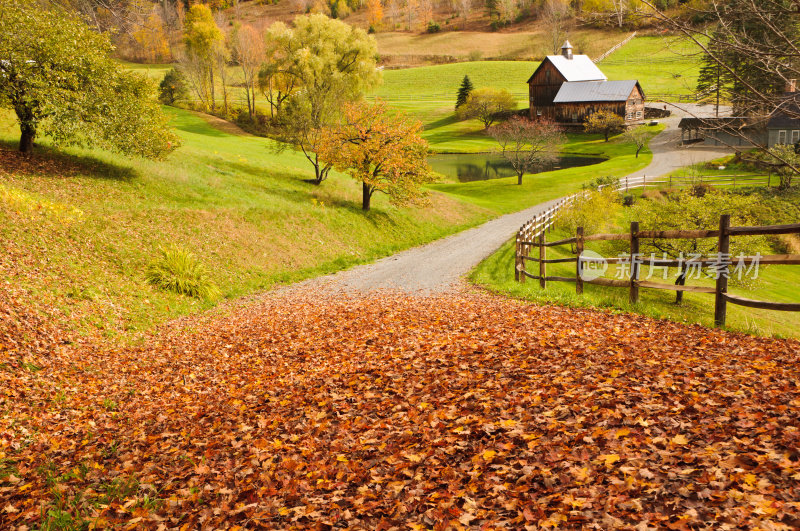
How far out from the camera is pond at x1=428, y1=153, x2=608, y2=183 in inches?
2462

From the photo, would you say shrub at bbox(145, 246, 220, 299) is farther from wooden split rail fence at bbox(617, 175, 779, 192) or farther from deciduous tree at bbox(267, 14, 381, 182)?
wooden split rail fence at bbox(617, 175, 779, 192)

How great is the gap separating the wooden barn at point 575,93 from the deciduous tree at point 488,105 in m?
5.12

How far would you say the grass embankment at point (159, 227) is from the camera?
13961 millimetres

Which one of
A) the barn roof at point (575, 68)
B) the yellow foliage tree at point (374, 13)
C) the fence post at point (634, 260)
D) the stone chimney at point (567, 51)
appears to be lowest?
the fence post at point (634, 260)

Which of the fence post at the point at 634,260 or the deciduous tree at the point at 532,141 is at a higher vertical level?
the deciduous tree at the point at 532,141

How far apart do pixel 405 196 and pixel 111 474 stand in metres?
25.6

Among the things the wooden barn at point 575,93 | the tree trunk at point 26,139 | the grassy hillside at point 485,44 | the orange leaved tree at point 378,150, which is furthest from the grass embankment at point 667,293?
the grassy hillside at point 485,44

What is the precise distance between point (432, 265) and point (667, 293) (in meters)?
13.0

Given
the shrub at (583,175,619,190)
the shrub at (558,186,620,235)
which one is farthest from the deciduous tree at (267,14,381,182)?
the shrub at (583,175,619,190)

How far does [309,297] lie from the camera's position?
17641 mm

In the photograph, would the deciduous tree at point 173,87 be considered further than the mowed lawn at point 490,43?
No

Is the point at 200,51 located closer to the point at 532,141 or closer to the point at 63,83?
the point at 532,141

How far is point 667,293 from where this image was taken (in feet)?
85.0

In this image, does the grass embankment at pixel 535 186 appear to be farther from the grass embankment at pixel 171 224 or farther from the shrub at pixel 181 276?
the shrub at pixel 181 276
